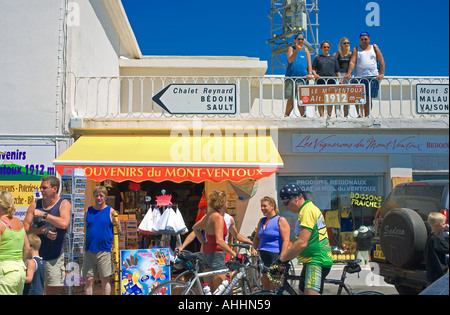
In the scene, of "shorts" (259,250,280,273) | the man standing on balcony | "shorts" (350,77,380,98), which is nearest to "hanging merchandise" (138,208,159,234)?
"shorts" (259,250,280,273)

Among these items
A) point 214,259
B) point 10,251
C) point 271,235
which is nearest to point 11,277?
point 10,251

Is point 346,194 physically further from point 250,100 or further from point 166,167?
point 166,167

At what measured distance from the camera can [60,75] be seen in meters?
9.57

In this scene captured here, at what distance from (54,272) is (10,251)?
1.50 metres

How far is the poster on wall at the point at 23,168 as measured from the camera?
9.24m

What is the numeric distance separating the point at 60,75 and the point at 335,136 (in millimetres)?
5716

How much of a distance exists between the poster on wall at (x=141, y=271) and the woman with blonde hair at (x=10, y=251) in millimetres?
1930

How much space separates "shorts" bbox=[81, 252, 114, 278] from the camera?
6.91 m

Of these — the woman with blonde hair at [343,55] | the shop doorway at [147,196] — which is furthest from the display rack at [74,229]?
the woman with blonde hair at [343,55]

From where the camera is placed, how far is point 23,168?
9.31 metres

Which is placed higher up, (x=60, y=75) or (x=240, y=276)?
(x=60, y=75)
